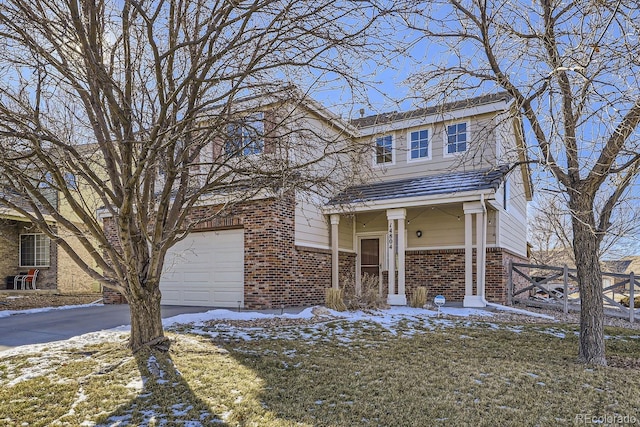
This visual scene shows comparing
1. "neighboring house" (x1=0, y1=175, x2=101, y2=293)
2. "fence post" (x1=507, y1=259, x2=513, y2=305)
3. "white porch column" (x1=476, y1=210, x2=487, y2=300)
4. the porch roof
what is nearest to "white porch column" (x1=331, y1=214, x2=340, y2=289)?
the porch roof

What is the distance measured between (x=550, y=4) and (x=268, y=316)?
6935 millimetres

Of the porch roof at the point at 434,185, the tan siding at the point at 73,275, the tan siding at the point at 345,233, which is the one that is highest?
the porch roof at the point at 434,185

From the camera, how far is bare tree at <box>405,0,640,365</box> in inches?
176

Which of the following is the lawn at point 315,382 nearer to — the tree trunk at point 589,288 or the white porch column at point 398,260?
the tree trunk at point 589,288

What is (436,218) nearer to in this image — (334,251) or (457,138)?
(457,138)

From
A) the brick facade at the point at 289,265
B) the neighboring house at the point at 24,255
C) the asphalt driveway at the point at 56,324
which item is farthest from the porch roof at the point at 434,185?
the neighboring house at the point at 24,255

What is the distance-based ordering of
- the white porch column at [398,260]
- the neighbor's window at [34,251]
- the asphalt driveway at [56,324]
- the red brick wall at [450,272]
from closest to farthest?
the asphalt driveway at [56,324], the white porch column at [398,260], the red brick wall at [450,272], the neighbor's window at [34,251]

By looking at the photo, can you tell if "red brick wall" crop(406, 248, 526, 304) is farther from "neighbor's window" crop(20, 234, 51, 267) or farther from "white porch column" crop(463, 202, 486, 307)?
"neighbor's window" crop(20, 234, 51, 267)

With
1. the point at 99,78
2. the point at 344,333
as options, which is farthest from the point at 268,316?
the point at 99,78

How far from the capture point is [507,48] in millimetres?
5695

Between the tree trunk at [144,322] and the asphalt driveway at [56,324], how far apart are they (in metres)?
2.18

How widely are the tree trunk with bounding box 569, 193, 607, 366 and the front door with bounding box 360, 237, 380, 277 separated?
8423 millimetres

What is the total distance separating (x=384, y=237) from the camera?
1366 cm

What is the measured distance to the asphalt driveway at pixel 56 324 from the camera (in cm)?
683
